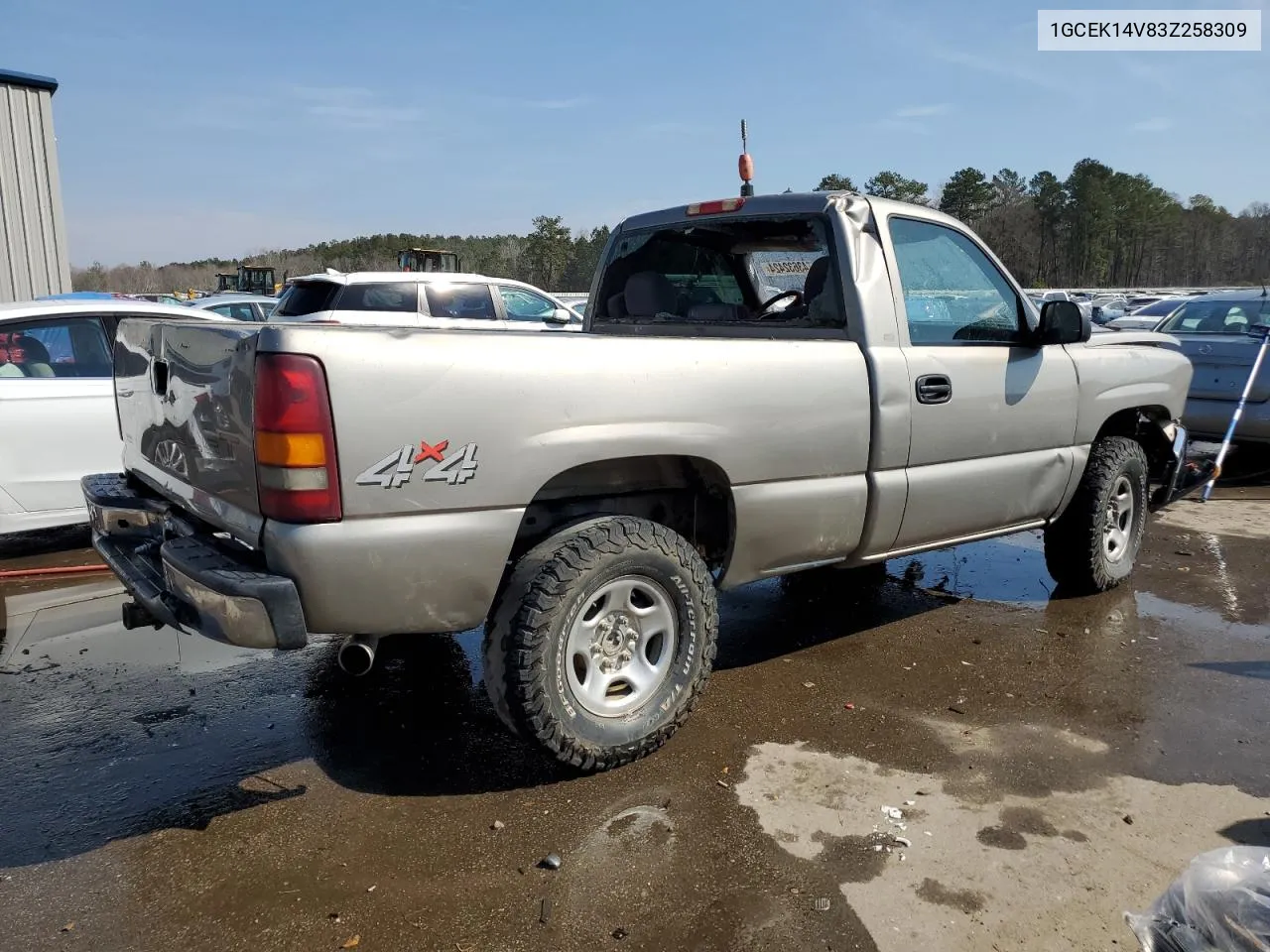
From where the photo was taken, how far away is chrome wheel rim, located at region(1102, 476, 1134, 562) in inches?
200

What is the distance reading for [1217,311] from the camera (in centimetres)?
924

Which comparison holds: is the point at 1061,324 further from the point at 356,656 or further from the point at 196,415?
the point at 196,415

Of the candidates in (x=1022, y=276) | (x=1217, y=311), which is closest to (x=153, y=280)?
(x=1022, y=276)

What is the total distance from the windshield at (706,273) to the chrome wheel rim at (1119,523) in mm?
2234

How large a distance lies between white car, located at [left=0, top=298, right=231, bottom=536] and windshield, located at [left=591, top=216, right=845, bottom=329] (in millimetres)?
2494

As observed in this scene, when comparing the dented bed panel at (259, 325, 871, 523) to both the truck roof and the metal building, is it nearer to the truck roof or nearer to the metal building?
the truck roof

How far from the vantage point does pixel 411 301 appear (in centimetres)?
1023

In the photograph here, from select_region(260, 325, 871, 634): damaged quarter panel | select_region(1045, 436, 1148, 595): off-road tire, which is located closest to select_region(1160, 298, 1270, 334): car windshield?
select_region(1045, 436, 1148, 595): off-road tire

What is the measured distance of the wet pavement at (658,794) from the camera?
2436 mm

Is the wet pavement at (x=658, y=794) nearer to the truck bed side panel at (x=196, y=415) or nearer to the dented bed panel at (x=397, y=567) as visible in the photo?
the dented bed panel at (x=397, y=567)

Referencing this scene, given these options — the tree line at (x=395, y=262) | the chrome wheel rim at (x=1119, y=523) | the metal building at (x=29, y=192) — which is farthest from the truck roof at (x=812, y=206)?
the tree line at (x=395, y=262)

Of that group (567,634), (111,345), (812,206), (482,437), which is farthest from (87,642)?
(812,206)

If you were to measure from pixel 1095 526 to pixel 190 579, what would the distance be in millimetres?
4421

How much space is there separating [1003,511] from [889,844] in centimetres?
207
